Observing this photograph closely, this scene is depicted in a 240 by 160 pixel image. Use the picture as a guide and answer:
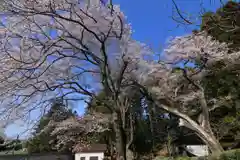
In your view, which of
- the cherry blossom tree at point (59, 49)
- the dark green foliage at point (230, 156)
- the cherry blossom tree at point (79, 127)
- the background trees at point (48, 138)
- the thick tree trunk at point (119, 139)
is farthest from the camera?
the cherry blossom tree at point (79, 127)

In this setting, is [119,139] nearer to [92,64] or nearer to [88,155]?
[92,64]

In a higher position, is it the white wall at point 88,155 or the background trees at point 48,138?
the background trees at point 48,138

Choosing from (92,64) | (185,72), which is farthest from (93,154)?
(92,64)

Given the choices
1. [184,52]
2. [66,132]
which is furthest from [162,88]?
[66,132]

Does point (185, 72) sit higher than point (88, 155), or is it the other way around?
point (185, 72)

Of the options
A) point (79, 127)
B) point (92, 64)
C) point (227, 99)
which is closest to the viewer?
point (92, 64)

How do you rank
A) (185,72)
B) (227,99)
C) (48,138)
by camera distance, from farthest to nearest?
(48,138), (227,99), (185,72)

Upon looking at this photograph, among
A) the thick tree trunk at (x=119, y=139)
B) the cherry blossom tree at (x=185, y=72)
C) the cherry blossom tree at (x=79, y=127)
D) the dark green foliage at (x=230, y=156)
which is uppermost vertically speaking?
the cherry blossom tree at (x=185, y=72)

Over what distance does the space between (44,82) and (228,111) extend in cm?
1061

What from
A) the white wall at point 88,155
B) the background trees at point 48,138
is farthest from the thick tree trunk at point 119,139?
the white wall at point 88,155

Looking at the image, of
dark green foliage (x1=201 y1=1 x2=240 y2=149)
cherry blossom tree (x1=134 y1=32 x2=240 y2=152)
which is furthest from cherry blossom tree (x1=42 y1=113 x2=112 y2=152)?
dark green foliage (x1=201 y1=1 x2=240 y2=149)

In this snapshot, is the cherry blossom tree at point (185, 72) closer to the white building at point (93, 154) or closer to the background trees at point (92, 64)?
the background trees at point (92, 64)

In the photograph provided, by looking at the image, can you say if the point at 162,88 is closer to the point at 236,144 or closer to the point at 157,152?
the point at 236,144

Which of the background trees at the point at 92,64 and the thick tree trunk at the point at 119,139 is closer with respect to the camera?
the background trees at the point at 92,64
